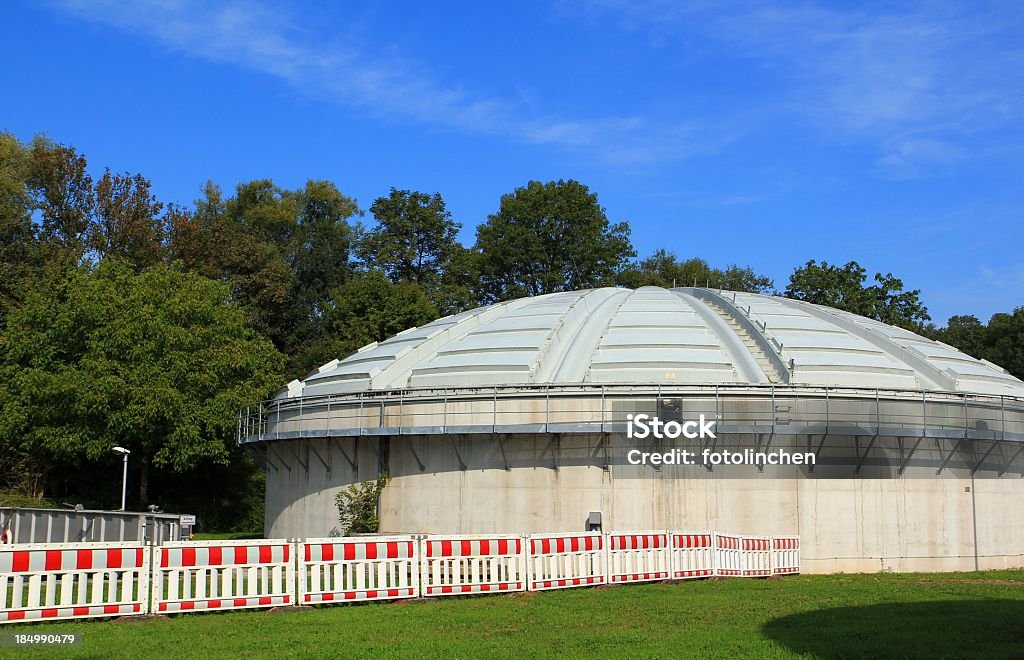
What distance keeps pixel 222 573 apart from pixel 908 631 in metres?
9.13

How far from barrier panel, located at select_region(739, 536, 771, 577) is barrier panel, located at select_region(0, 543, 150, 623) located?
12352 millimetres

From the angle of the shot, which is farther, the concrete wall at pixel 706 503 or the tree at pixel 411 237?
the tree at pixel 411 237

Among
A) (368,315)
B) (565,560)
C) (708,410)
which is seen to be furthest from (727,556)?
(368,315)

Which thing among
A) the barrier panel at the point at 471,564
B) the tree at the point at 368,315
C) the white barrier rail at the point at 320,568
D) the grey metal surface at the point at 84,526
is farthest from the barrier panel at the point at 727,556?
the tree at the point at 368,315

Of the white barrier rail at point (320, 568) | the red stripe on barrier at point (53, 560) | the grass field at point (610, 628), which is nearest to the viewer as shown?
the grass field at point (610, 628)

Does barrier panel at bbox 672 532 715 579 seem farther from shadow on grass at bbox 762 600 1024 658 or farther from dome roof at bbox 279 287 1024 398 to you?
dome roof at bbox 279 287 1024 398

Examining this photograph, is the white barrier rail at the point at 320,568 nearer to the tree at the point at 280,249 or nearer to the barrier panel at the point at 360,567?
the barrier panel at the point at 360,567

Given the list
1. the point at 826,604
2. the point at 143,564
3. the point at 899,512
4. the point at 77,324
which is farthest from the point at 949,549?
the point at 77,324

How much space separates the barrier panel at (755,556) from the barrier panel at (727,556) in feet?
0.64

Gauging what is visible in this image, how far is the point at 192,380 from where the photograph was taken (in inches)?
1793

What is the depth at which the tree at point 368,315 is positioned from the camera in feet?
197

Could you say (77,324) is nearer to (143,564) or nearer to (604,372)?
(604,372)

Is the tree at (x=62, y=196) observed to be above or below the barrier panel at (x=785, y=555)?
above

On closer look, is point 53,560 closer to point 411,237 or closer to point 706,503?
point 706,503
